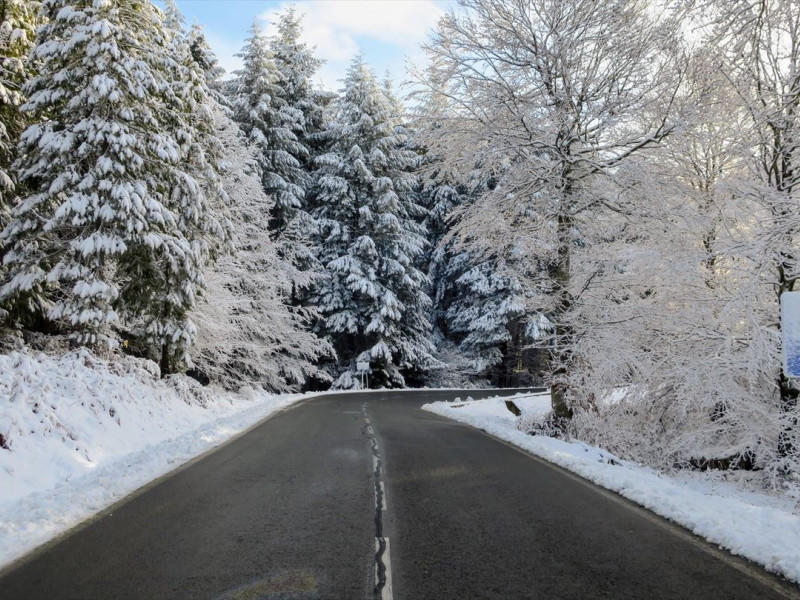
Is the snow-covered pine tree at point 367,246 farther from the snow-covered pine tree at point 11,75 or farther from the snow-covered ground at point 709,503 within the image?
the snow-covered ground at point 709,503

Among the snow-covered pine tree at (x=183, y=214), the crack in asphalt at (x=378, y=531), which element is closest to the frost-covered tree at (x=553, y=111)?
the crack in asphalt at (x=378, y=531)

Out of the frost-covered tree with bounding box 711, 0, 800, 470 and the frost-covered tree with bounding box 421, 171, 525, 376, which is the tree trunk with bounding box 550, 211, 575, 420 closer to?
the frost-covered tree with bounding box 711, 0, 800, 470

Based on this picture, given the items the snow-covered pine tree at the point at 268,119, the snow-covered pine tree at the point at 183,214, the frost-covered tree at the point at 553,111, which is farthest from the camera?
the snow-covered pine tree at the point at 268,119

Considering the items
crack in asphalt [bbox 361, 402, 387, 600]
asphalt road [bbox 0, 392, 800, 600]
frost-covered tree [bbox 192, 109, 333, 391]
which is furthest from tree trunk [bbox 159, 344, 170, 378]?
asphalt road [bbox 0, 392, 800, 600]

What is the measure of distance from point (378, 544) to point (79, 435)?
6597 mm

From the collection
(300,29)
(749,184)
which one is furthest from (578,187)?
(300,29)

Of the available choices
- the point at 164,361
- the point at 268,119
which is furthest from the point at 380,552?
the point at 268,119

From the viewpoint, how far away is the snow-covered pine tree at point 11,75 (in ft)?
47.2

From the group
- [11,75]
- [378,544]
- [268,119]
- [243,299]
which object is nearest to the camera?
[378,544]

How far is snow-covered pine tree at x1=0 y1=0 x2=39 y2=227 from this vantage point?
14391 mm

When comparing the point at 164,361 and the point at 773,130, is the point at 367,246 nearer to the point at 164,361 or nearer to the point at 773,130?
the point at 164,361

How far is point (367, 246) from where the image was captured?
34.9 meters

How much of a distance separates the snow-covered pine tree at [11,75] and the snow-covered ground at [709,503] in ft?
48.3

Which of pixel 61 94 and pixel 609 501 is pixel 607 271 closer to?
pixel 609 501
